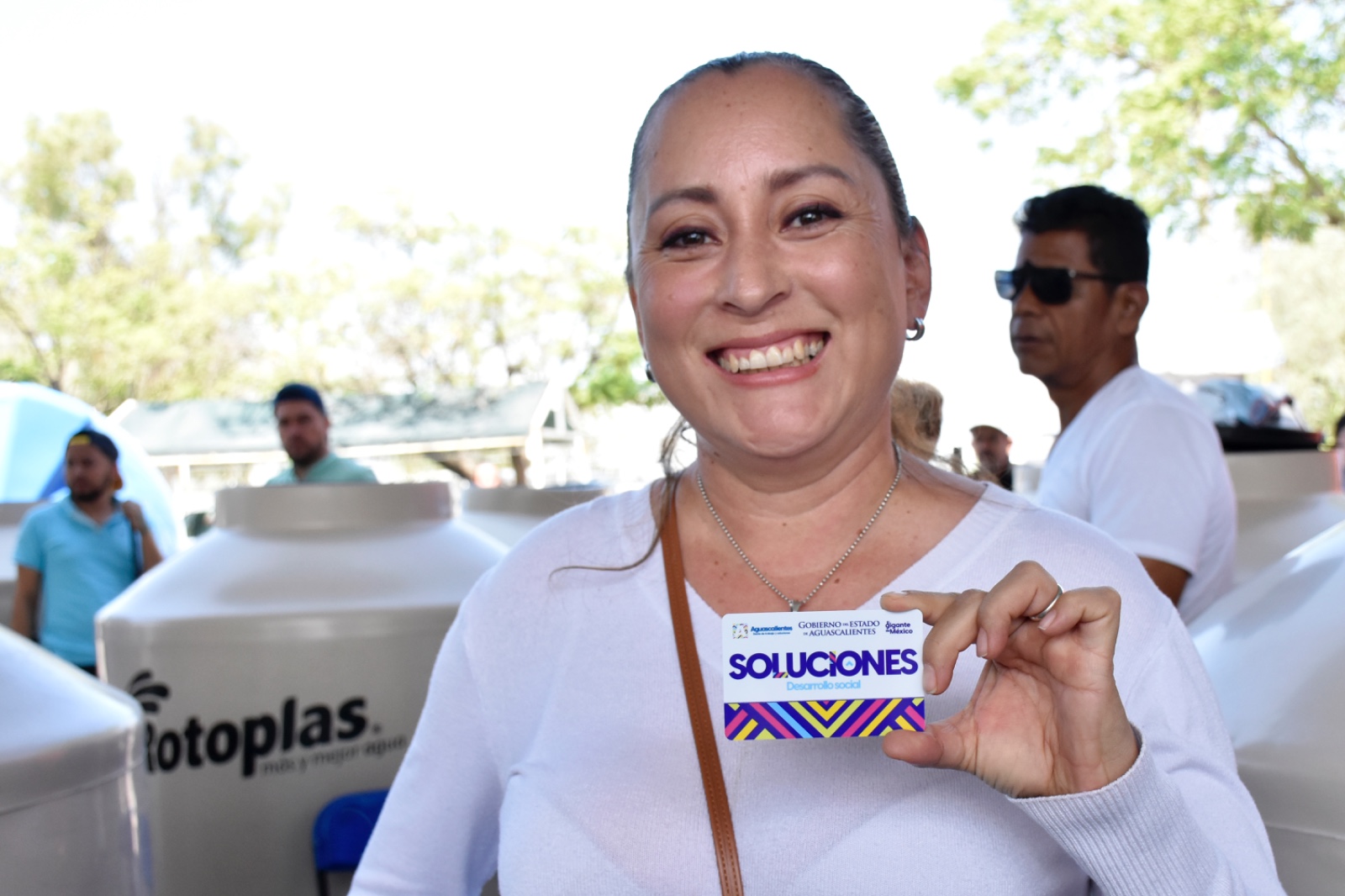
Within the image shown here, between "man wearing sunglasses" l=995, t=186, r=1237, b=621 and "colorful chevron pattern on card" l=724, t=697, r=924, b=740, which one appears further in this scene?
"man wearing sunglasses" l=995, t=186, r=1237, b=621

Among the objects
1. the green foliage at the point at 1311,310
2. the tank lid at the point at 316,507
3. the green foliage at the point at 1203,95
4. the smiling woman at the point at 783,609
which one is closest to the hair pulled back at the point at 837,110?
the smiling woman at the point at 783,609

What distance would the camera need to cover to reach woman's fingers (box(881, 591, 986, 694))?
1053 millimetres

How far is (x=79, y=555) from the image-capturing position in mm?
4688

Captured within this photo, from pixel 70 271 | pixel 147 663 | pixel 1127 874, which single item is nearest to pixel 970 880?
pixel 1127 874

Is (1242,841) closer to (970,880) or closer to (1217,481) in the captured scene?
(970,880)

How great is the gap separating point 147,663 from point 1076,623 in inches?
95.3

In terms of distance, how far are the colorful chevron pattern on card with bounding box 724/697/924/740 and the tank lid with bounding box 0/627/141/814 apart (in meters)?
1.03

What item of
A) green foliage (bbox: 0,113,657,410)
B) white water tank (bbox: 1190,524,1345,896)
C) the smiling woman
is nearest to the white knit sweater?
the smiling woman

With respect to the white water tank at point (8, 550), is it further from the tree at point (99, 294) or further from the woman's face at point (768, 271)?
the tree at point (99, 294)

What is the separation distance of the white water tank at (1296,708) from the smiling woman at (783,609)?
0.40m

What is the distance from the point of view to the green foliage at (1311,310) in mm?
28047

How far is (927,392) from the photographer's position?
2318 millimetres

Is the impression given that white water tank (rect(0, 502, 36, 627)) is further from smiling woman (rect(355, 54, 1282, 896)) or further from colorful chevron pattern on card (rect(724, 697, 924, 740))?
colorful chevron pattern on card (rect(724, 697, 924, 740))

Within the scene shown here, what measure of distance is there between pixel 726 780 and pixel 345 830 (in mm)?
1659
